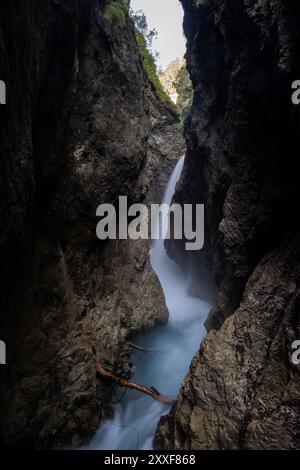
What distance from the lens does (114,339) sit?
30.9 ft

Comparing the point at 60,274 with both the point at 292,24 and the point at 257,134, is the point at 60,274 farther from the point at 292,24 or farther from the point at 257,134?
the point at 292,24

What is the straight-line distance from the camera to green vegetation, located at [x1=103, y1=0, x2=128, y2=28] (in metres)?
10.1

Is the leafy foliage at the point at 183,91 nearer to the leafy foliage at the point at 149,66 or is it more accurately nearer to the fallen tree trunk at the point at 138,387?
the leafy foliage at the point at 149,66

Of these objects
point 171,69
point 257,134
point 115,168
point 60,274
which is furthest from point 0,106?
point 171,69

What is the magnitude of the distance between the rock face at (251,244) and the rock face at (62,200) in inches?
104

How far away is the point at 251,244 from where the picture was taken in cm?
855

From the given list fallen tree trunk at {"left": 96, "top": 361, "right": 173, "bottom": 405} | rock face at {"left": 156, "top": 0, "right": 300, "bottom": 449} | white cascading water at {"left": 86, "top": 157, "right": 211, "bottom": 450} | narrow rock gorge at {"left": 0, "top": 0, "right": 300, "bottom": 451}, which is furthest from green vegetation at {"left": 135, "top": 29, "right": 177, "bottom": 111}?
fallen tree trunk at {"left": 96, "top": 361, "right": 173, "bottom": 405}

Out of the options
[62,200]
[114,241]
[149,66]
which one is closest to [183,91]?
[149,66]

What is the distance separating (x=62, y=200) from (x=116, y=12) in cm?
682

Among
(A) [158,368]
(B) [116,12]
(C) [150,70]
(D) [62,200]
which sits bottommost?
(A) [158,368]

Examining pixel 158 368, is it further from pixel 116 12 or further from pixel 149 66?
pixel 149 66

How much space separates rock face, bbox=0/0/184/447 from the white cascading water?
58 cm

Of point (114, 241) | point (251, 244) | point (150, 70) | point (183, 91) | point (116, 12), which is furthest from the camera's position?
point (183, 91)
